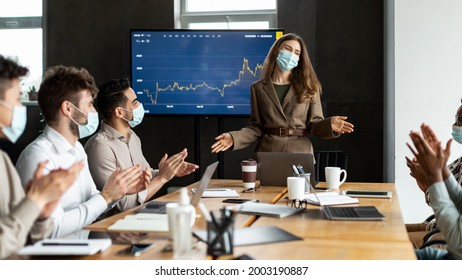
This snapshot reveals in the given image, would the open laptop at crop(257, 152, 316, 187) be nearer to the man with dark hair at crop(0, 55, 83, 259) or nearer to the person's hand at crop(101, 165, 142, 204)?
the person's hand at crop(101, 165, 142, 204)

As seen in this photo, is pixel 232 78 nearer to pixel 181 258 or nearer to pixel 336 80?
pixel 336 80

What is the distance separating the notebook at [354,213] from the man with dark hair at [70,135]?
0.79 meters

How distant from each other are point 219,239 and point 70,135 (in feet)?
3.46

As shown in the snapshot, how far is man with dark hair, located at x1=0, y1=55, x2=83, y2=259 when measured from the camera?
1.46 metres

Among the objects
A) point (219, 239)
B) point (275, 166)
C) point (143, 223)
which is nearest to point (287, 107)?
point (275, 166)

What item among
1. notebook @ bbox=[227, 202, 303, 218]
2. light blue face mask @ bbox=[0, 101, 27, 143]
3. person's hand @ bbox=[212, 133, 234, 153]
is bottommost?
notebook @ bbox=[227, 202, 303, 218]

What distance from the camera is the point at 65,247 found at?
1580mm

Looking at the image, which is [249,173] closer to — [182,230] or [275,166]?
[275,166]

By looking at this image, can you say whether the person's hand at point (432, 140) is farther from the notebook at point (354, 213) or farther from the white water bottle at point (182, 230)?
the white water bottle at point (182, 230)

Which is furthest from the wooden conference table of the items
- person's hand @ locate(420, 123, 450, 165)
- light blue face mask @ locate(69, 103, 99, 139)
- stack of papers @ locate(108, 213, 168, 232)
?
light blue face mask @ locate(69, 103, 99, 139)

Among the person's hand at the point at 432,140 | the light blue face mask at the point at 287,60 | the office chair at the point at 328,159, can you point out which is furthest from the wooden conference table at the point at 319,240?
the office chair at the point at 328,159

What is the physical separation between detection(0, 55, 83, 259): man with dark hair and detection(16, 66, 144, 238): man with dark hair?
482mm
